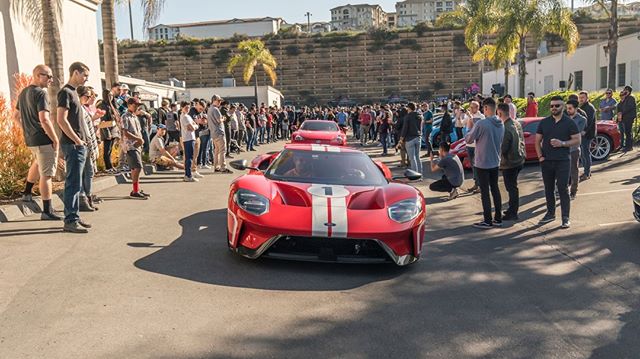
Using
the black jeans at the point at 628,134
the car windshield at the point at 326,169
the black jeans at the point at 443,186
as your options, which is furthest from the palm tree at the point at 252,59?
the car windshield at the point at 326,169

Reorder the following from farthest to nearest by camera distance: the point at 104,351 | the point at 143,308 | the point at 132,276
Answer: the point at 132,276 < the point at 143,308 < the point at 104,351

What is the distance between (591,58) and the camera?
33.9m

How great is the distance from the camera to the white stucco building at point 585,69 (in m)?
29.3

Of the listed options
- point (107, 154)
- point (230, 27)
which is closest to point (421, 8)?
point (230, 27)

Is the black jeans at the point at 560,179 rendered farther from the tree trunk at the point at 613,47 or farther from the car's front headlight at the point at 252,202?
the tree trunk at the point at 613,47

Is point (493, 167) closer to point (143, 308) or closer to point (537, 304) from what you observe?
point (537, 304)

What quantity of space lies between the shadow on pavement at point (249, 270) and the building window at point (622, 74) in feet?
95.0

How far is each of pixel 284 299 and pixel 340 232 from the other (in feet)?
3.20

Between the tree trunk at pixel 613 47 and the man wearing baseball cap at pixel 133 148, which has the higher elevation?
the tree trunk at pixel 613 47

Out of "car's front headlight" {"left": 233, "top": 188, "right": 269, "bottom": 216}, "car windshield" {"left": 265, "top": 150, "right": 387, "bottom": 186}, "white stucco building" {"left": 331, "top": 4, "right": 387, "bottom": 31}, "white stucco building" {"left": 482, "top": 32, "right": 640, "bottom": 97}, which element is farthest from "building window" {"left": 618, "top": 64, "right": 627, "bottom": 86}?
"white stucco building" {"left": 331, "top": 4, "right": 387, "bottom": 31}

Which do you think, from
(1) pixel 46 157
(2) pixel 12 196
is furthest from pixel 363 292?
(2) pixel 12 196

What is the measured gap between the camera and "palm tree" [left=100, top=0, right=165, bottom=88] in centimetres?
1784

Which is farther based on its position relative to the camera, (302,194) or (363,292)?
(302,194)

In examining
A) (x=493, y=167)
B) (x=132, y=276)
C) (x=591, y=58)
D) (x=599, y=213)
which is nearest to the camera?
(x=132, y=276)
